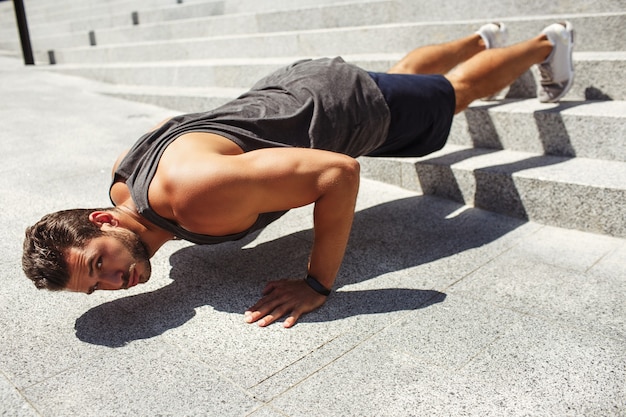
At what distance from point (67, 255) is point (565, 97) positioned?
333cm

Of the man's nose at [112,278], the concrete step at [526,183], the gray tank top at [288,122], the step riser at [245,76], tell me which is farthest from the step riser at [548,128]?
the man's nose at [112,278]

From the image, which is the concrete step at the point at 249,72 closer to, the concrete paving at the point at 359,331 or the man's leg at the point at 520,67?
the man's leg at the point at 520,67

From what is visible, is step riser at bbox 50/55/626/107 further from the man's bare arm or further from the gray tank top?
the man's bare arm

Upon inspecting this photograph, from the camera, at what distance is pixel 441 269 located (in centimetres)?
278

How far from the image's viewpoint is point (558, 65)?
3.66m

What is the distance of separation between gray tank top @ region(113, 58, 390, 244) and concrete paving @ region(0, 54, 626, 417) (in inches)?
17.5

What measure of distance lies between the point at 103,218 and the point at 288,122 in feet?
3.20

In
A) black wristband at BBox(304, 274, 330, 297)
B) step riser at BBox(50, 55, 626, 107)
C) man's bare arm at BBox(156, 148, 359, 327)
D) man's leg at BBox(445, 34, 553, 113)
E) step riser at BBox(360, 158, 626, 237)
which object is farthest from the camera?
step riser at BBox(50, 55, 626, 107)

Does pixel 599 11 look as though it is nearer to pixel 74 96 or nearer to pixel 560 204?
pixel 560 204

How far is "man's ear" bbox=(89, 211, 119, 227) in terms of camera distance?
256 cm

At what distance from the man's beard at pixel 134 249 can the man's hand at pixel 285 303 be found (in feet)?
1.65

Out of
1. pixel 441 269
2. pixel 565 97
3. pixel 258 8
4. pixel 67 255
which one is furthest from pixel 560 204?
Answer: pixel 258 8

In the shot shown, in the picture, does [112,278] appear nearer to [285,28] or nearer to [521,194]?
[521,194]

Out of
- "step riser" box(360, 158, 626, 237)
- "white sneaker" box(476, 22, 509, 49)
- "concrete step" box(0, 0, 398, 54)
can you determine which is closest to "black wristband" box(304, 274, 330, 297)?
"step riser" box(360, 158, 626, 237)
